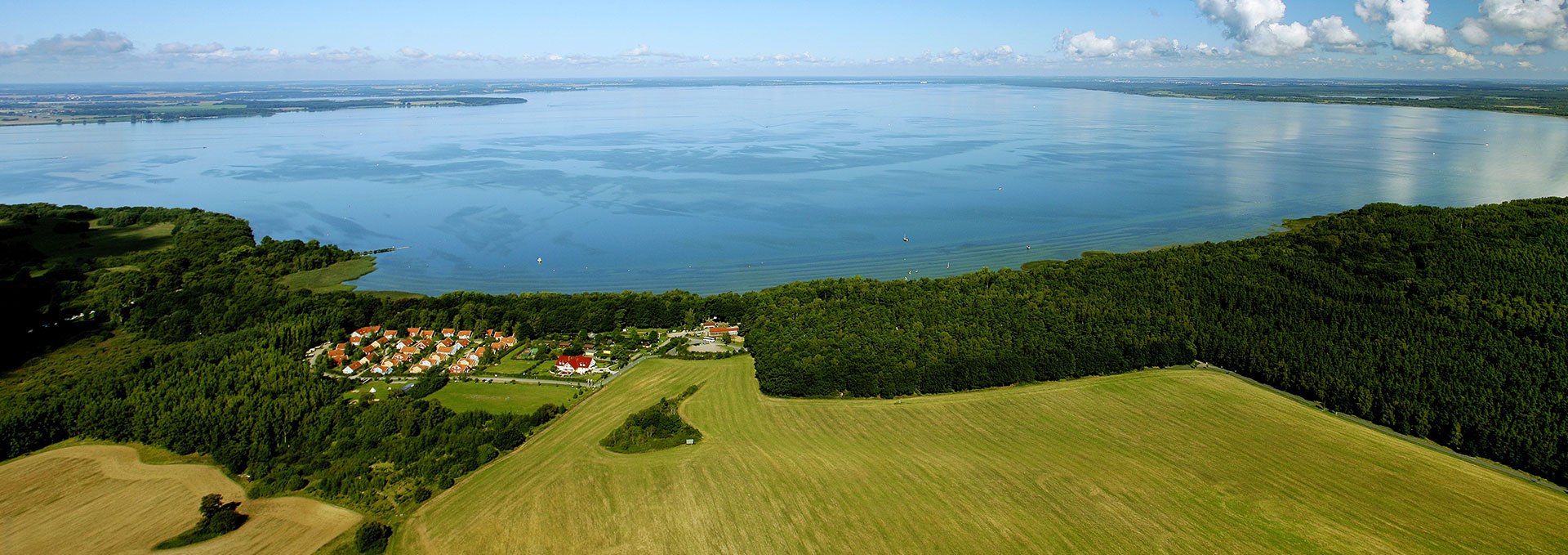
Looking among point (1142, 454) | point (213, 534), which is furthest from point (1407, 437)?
point (213, 534)

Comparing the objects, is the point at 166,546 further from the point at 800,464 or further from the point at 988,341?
the point at 988,341

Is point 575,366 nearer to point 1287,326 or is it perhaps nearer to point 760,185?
point 1287,326

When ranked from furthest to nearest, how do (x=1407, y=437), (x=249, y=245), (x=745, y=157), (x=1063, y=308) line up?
(x=745, y=157)
(x=249, y=245)
(x=1063, y=308)
(x=1407, y=437)

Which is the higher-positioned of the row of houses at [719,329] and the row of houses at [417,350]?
the row of houses at [719,329]

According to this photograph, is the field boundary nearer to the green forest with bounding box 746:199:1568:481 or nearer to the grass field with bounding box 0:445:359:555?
the green forest with bounding box 746:199:1568:481

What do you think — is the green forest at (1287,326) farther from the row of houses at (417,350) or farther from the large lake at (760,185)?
the row of houses at (417,350)

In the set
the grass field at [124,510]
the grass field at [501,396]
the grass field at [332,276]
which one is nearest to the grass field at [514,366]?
the grass field at [501,396]
